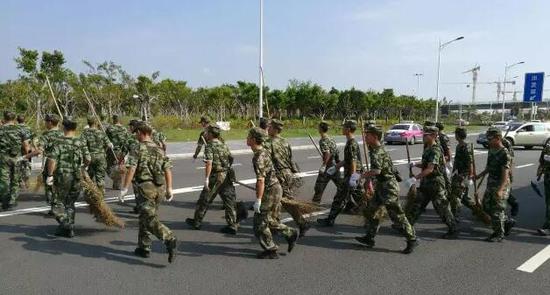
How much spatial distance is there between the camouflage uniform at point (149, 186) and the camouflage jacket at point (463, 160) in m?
4.57

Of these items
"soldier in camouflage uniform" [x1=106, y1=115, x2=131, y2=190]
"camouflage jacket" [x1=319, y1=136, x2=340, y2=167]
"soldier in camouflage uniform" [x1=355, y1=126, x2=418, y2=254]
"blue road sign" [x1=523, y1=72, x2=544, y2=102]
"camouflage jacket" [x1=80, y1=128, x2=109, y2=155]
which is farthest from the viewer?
"blue road sign" [x1=523, y1=72, x2=544, y2=102]

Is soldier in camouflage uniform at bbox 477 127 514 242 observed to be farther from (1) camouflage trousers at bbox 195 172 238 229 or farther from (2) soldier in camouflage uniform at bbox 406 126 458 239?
(1) camouflage trousers at bbox 195 172 238 229

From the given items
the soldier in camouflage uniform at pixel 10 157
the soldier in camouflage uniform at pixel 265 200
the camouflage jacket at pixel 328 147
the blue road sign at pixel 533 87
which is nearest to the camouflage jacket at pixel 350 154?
the camouflage jacket at pixel 328 147

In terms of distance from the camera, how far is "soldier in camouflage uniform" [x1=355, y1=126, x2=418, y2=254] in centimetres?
566

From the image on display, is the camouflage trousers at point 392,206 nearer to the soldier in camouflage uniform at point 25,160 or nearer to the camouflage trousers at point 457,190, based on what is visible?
the camouflage trousers at point 457,190

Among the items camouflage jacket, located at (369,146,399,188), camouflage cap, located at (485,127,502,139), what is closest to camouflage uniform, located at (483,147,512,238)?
camouflage cap, located at (485,127,502,139)

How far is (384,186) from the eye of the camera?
573 centimetres

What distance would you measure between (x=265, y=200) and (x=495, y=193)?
3.25 metres

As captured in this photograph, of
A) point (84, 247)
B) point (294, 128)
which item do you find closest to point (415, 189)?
point (84, 247)

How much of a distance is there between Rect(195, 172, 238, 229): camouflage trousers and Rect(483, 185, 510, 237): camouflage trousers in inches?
A: 139

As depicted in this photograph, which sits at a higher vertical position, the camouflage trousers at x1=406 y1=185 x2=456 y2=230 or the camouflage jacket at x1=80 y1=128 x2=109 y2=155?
the camouflage jacket at x1=80 y1=128 x2=109 y2=155

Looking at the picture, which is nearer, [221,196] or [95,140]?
[221,196]

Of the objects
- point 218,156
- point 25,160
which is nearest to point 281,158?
point 218,156

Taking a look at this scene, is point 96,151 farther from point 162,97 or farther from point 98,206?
point 162,97
